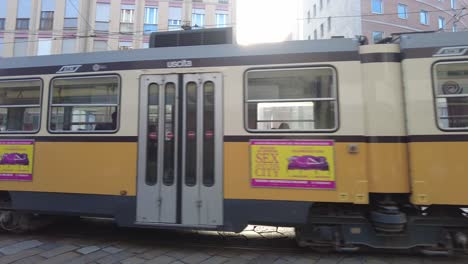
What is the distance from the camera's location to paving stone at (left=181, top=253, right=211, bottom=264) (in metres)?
4.72

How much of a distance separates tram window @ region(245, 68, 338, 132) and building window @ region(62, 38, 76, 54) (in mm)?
27858

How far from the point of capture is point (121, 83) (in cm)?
527

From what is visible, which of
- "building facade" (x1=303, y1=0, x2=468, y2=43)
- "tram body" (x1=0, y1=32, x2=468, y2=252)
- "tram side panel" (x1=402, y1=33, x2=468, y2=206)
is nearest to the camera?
"tram side panel" (x1=402, y1=33, x2=468, y2=206)

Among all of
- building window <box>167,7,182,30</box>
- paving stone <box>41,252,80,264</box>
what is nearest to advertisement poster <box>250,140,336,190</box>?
paving stone <box>41,252,80,264</box>

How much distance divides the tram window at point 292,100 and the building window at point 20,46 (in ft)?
99.1

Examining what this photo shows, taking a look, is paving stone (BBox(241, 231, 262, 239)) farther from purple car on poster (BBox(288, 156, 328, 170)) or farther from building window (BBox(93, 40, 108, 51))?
building window (BBox(93, 40, 108, 51))

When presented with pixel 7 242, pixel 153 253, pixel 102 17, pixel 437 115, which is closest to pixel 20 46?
pixel 102 17

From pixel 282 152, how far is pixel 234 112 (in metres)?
0.87

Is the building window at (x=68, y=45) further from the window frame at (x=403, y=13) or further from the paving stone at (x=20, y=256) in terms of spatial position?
the window frame at (x=403, y=13)

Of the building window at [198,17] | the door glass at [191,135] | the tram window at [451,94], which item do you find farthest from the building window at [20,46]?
the tram window at [451,94]

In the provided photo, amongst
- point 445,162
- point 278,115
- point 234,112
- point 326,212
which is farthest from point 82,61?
point 445,162

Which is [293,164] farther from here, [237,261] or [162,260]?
[162,260]

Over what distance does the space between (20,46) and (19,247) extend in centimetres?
2896

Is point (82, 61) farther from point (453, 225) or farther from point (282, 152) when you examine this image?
point (453, 225)
